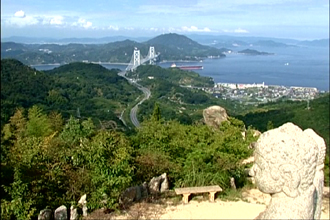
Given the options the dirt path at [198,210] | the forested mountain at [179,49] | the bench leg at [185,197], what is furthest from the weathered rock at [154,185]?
the forested mountain at [179,49]

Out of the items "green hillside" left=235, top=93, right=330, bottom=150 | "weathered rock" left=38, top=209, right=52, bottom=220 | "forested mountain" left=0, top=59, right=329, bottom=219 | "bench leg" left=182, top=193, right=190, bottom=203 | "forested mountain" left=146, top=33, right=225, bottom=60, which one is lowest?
"green hillside" left=235, top=93, right=330, bottom=150

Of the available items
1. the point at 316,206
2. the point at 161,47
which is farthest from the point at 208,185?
the point at 161,47

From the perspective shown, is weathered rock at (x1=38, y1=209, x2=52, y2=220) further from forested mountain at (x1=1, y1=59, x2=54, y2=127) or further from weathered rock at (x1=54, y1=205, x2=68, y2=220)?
forested mountain at (x1=1, y1=59, x2=54, y2=127)

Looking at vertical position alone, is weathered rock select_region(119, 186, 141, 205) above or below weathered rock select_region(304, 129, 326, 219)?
below

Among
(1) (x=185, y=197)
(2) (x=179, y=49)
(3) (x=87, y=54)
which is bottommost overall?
(1) (x=185, y=197)

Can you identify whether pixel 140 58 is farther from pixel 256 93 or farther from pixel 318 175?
pixel 318 175

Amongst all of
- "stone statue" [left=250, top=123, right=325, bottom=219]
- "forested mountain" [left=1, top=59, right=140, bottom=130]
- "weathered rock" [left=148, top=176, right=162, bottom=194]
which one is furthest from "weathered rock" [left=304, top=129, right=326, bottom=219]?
"forested mountain" [left=1, top=59, right=140, bottom=130]

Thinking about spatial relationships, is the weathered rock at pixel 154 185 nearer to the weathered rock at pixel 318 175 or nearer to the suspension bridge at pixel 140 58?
the weathered rock at pixel 318 175

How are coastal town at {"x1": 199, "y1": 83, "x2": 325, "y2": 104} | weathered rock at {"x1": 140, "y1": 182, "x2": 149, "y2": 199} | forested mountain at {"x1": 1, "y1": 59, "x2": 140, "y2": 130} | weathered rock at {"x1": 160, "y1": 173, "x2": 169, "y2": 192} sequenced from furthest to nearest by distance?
1. coastal town at {"x1": 199, "y1": 83, "x2": 325, "y2": 104}
2. forested mountain at {"x1": 1, "y1": 59, "x2": 140, "y2": 130}
3. weathered rock at {"x1": 160, "y1": 173, "x2": 169, "y2": 192}
4. weathered rock at {"x1": 140, "y1": 182, "x2": 149, "y2": 199}

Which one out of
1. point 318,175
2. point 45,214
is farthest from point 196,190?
point 318,175
